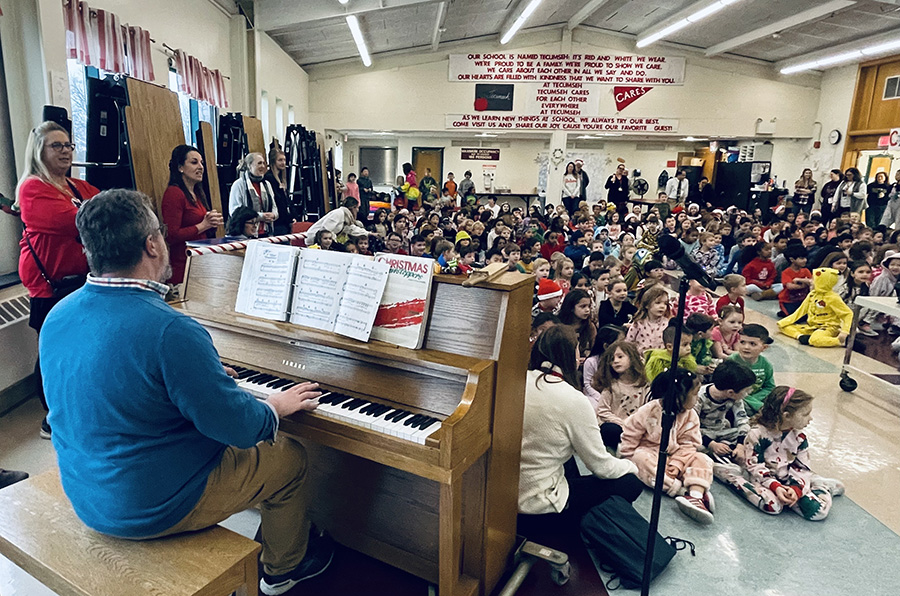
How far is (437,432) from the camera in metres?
1.64

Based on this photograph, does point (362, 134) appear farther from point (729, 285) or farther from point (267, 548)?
point (267, 548)

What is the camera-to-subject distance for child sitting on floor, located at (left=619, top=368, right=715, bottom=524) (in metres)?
2.71

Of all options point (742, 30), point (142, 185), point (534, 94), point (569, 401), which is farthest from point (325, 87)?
point (569, 401)

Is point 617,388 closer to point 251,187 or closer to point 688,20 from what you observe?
point 251,187

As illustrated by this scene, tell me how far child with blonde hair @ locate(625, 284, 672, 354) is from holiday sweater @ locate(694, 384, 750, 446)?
0.68m

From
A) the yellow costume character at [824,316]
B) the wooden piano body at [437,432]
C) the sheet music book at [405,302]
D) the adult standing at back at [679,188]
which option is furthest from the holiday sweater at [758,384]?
the adult standing at back at [679,188]

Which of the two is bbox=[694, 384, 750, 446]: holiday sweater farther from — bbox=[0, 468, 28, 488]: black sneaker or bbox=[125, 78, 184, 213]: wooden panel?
bbox=[125, 78, 184, 213]: wooden panel

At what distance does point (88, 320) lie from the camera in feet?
4.92

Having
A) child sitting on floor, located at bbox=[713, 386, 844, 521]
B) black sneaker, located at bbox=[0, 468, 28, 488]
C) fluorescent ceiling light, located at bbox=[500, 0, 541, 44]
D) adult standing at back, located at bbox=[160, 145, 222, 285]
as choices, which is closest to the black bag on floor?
child sitting on floor, located at bbox=[713, 386, 844, 521]

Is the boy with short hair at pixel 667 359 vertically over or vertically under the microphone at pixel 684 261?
under

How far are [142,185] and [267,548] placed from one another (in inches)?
117

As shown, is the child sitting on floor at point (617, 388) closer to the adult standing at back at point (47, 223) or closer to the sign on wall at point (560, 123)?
the adult standing at back at point (47, 223)

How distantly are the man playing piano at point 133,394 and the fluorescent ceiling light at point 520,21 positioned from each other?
33.2ft

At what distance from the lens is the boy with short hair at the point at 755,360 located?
3.48 metres
